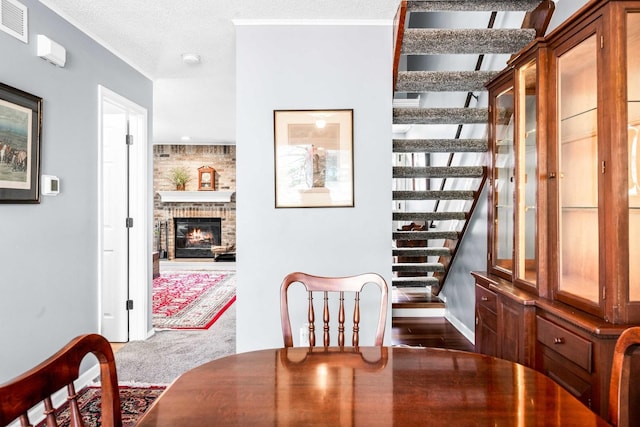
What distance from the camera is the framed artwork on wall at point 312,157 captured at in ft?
9.02

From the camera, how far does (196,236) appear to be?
30.3ft

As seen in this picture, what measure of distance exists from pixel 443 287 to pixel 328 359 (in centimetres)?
373

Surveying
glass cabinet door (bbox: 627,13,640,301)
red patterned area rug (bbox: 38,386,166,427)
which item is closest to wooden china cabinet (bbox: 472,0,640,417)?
glass cabinet door (bbox: 627,13,640,301)

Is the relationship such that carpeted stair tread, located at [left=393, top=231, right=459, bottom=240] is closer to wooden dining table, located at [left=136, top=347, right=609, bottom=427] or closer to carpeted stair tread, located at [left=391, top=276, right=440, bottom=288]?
carpeted stair tread, located at [left=391, top=276, right=440, bottom=288]

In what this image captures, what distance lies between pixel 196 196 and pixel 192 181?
1.38 ft

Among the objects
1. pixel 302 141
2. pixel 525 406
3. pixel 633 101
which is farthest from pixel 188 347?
pixel 633 101

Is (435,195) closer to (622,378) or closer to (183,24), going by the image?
(183,24)

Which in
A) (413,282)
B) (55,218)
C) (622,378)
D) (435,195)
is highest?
(435,195)

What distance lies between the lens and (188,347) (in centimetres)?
353

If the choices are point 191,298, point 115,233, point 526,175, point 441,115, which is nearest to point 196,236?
point 191,298

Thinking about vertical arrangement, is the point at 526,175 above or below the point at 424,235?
above

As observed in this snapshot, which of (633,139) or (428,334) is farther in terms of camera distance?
(428,334)

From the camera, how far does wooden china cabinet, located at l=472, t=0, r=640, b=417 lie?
4.84 feet

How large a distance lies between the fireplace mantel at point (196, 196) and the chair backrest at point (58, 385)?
26.7 ft
